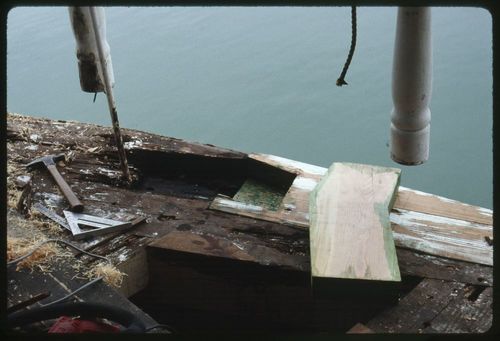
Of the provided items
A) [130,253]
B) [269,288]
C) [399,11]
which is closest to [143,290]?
[130,253]

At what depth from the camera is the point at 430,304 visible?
274 cm

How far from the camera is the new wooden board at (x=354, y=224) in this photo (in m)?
2.74

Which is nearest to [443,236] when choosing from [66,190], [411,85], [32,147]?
[411,85]

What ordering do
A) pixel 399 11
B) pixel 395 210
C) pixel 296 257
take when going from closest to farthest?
pixel 399 11 < pixel 296 257 < pixel 395 210

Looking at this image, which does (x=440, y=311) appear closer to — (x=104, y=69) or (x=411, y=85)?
(x=411, y=85)

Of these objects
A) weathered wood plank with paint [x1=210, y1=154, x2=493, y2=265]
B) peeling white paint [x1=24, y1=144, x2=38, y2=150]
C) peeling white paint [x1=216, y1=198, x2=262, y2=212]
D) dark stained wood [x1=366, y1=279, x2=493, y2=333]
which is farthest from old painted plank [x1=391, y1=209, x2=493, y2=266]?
peeling white paint [x1=24, y1=144, x2=38, y2=150]

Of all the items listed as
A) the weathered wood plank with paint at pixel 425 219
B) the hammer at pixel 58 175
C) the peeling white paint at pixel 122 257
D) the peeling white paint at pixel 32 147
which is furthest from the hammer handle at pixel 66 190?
the weathered wood plank with paint at pixel 425 219

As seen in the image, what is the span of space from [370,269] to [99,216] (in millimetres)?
1722

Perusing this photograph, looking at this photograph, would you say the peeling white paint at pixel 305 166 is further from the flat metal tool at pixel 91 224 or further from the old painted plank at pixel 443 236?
the flat metal tool at pixel 91 224

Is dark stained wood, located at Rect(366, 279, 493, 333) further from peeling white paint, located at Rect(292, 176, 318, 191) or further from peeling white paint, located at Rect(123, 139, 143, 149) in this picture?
peeling white paint, located at Rect(123, 139, 143, 149)

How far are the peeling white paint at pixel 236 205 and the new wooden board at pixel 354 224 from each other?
45 centimetres

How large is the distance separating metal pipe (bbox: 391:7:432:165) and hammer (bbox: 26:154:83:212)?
1986mm

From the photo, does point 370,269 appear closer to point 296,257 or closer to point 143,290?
point 296,257

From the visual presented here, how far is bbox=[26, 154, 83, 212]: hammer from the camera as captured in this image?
3.57m
